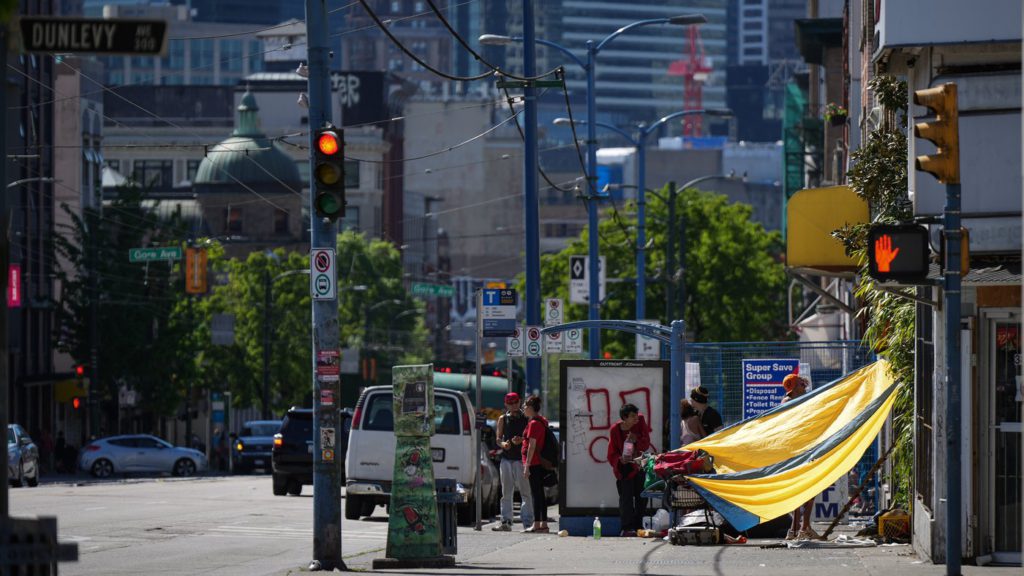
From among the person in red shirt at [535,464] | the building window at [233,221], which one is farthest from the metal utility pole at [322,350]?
the building window at [233,221]

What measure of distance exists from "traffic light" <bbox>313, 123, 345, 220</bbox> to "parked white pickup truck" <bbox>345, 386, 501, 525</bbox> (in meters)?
8.28

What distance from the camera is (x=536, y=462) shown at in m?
22.2

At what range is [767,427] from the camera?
→ 60.7 ft

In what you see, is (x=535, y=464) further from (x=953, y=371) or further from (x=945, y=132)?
(x=945, y=132)

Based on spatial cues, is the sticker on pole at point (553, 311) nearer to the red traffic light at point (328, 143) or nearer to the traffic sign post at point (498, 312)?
the traffic sign post at point (498, 312)

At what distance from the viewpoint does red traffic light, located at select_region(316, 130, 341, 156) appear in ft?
54.9

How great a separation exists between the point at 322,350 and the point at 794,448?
4580 mm

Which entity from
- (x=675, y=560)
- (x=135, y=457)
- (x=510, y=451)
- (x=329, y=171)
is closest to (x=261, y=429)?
(x=135, y=457)

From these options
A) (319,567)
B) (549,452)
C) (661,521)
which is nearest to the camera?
(319,567)

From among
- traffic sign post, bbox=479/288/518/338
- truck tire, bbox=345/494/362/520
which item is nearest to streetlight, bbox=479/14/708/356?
traffic sign post, bbox=479/288/518/338

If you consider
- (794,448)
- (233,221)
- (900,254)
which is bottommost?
(794,448)

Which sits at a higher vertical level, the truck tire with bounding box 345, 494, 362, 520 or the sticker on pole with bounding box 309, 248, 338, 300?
the sticker on pole with bounding box 309, 248, 338, 300

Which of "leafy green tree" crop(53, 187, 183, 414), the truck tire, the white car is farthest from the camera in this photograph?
"leafy green tree" crop(53, 187, 183, 414)

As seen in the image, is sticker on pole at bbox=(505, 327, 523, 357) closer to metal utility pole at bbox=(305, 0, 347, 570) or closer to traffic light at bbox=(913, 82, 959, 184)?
metal utility pole at bbox=(305, 0, 347, 570)
